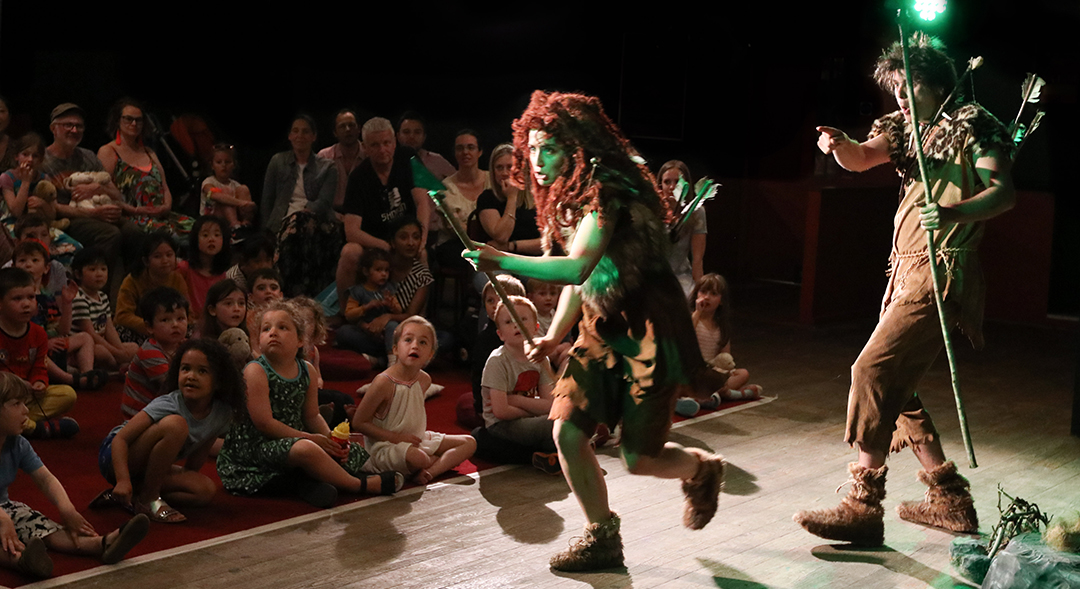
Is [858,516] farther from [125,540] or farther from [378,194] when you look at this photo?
[378,194]

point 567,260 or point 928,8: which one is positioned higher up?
point 928,8

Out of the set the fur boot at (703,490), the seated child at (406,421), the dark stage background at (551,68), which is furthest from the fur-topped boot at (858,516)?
the dark stage background at (551,68)

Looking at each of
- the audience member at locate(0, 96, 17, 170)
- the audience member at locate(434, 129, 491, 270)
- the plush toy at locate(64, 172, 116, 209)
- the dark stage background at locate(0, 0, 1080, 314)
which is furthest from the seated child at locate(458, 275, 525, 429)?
the dark stage background at locate(0, 0, 1080, 314)

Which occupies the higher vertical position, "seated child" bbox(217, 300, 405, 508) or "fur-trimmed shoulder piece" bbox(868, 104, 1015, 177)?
"fur-trimmed shoulder piece" bbox(868, 104, 1015, 177)

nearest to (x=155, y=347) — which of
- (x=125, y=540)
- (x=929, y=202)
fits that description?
(x=125, y=540)

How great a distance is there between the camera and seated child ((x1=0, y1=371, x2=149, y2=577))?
3641 mm

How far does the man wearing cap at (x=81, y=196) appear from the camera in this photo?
706cm

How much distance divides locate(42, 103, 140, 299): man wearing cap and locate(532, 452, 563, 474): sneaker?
3.21 metres

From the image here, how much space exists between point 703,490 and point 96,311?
375cm

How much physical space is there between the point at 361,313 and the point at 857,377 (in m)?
3.52

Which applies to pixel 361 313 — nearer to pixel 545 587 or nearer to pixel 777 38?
pixel 545 587

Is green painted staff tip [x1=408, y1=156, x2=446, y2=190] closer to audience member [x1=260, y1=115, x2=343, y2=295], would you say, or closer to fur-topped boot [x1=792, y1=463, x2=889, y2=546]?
audience member [x1=260, y1=115, x2=343, y2=295]

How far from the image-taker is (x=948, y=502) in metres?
4.38

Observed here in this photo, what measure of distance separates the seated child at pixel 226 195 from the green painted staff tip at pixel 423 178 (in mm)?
1108
